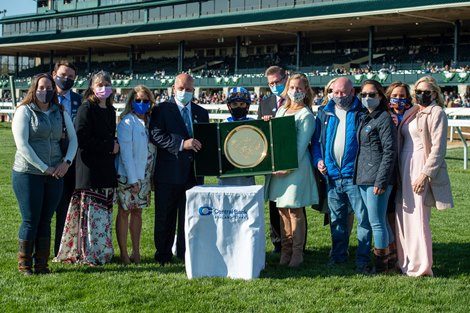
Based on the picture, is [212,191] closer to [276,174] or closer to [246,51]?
[276,174]

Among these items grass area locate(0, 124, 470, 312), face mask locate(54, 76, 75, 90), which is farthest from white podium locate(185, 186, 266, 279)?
face mask locate(54, 76, 75, 90)

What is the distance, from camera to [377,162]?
660 centimetres

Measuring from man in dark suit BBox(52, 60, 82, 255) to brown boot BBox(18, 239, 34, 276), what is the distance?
2.84 ft

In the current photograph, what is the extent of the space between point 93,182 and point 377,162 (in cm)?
287

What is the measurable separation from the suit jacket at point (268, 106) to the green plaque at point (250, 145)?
926 millimetres

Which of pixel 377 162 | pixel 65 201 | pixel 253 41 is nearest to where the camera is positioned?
pixel 377 162

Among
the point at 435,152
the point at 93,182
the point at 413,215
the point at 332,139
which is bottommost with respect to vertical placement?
the point at 413,215

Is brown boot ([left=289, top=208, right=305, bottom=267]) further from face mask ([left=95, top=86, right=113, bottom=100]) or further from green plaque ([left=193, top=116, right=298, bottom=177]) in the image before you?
face mask ([left=95, top=86, right=113, bottom=100])

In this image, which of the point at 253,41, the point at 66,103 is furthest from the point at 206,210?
the point at 253,41

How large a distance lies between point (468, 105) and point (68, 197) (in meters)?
27.9

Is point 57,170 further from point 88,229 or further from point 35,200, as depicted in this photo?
point 88,229

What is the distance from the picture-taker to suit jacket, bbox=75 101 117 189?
272 inches

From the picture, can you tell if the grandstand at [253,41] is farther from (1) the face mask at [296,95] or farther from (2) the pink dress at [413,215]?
(2) the pink dress at [413,215]

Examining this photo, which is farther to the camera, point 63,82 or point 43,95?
point 63,82
